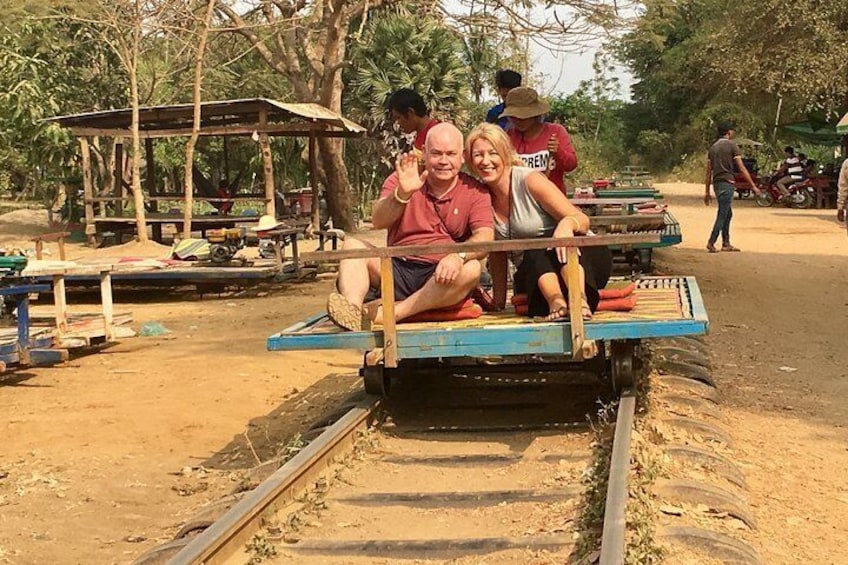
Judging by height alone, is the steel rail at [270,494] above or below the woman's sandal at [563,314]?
below

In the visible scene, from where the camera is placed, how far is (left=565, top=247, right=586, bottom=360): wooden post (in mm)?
5492

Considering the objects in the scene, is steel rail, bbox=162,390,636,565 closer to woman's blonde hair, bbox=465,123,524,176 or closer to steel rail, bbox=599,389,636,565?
steel rail, bbox=599,389,636,565

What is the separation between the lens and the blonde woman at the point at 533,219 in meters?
5.94

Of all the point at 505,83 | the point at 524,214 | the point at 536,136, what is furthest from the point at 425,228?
the point at 505,83

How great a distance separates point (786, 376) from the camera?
8406 mm

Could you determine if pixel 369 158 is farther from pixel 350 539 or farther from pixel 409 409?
pixel 350 539

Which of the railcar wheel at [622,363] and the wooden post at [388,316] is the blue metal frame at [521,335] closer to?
the wooden post at [388,316]

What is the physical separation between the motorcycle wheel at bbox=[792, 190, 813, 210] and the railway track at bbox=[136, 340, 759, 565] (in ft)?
80.3

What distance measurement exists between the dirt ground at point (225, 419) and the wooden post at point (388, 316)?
1082 millimetres

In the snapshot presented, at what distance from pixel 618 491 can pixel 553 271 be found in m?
1.92

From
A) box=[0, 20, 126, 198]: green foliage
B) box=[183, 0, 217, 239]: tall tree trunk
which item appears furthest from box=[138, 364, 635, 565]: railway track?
box=[0, 20, 126, 198]: green foliage

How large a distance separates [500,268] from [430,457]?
1.54 meters

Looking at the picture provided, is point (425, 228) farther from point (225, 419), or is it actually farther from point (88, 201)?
point (88, 201)

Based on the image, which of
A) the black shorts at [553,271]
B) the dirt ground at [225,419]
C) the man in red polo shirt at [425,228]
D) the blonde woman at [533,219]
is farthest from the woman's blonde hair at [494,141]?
the dirt ground at [225,419]
